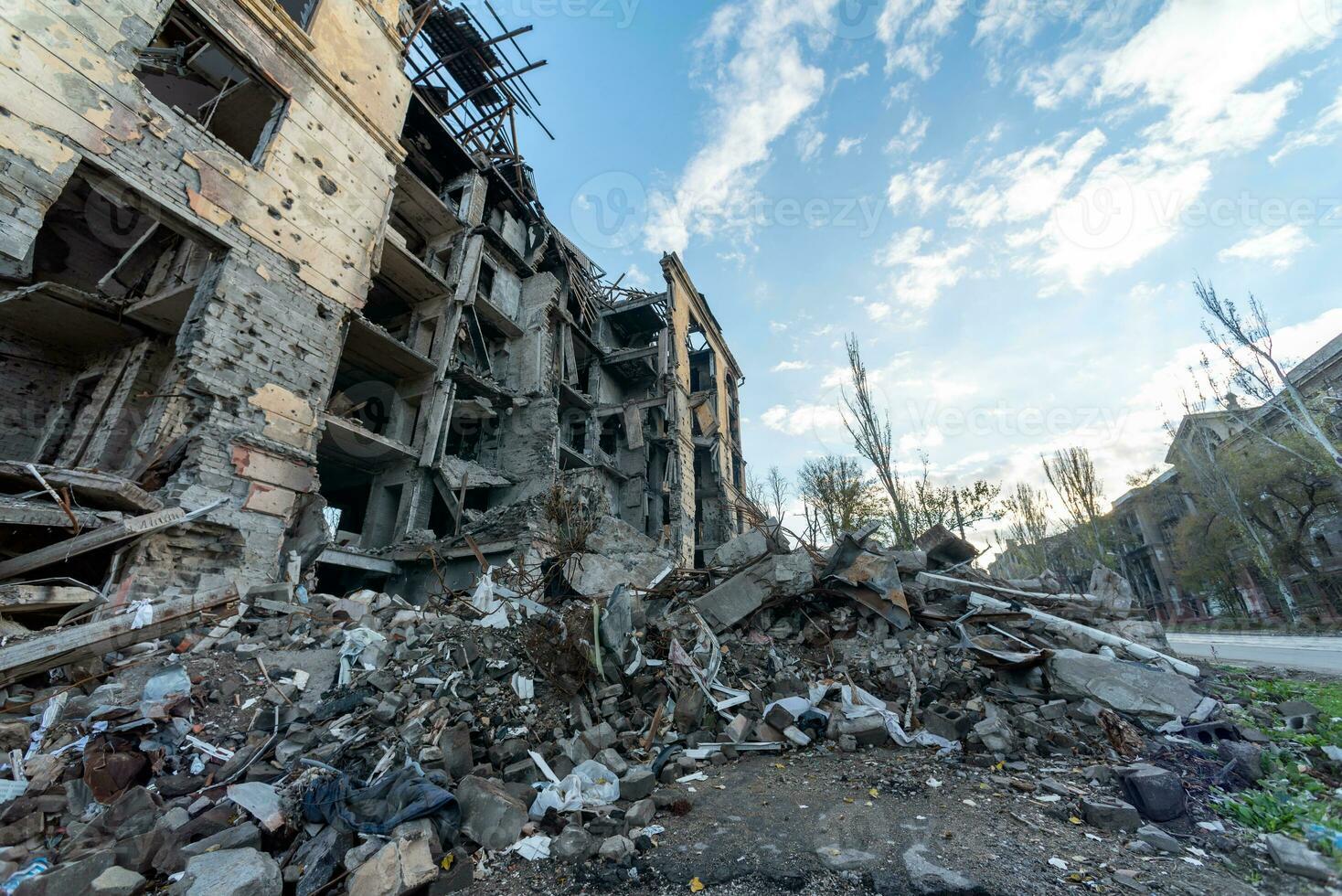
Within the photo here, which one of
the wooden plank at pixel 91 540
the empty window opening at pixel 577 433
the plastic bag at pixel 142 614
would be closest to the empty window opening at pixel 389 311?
the empty window opening at pixel 577 433

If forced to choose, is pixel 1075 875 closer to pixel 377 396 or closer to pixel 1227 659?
pixel 1227 659

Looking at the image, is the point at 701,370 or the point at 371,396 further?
the point at 701,370

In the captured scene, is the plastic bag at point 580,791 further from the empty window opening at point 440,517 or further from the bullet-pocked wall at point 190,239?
the empty window opening at point 440,517

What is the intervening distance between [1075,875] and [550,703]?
3468 mm

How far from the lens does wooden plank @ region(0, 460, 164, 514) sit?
4.88 metres

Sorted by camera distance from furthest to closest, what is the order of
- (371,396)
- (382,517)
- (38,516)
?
(371,396), (382,517), (38,516)

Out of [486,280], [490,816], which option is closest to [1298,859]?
[490,816]

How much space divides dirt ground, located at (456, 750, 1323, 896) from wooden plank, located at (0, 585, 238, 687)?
178 inches

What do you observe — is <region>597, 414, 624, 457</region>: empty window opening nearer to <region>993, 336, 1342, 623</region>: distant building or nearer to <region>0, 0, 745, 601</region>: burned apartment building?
<region>0, 0, 745, 601</region>: burned apartment building

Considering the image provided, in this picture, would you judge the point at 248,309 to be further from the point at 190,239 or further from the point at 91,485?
the point at 91,485

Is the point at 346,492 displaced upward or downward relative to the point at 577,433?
downward

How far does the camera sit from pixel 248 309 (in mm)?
7301

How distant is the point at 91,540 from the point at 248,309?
3757 mm

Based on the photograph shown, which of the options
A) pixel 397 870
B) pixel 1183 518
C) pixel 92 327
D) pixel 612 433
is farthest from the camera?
pixel 1183 518
